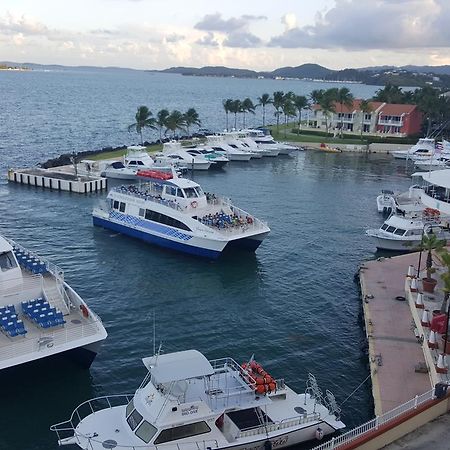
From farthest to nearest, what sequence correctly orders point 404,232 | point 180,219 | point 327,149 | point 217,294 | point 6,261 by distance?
point 327,149
point 404,232
point 180,219
point 217,294
point 6,261

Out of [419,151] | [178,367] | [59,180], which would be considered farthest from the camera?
[419,151]

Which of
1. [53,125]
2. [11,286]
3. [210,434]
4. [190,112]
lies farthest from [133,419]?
[53,125]

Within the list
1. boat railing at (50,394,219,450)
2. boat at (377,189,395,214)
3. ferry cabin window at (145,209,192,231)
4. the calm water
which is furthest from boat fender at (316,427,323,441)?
boat at (377,189,395,214)

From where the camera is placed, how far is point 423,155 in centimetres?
9488

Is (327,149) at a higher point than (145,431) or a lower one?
lower

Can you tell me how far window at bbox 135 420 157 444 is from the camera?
2012cm

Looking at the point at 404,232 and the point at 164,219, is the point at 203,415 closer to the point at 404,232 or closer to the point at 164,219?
the point at 164,219

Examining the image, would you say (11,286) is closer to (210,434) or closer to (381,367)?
(210,434)

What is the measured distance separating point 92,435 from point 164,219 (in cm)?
2668

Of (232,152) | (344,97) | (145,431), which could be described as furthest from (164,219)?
(344,97)

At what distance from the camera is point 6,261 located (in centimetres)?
2827

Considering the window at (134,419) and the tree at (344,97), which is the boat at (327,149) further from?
the window at (134,419)

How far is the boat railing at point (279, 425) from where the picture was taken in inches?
832

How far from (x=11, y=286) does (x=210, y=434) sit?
12746 millimetres
